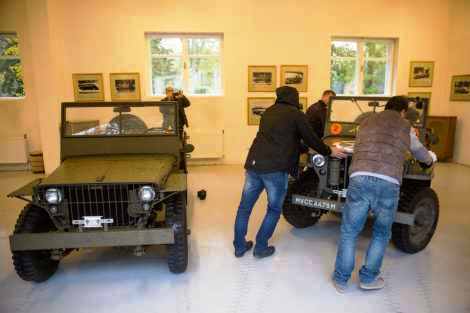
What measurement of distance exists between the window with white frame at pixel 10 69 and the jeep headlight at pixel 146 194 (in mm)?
6243

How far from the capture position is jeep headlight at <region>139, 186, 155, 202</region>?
259 centimetres

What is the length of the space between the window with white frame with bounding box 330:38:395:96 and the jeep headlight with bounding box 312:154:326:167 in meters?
5.12

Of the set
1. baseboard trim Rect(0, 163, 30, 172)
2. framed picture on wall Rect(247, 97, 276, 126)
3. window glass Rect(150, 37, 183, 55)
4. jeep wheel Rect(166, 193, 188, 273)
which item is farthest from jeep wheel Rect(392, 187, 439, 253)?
baseboard trim Rect(0, 163, 30, 172)

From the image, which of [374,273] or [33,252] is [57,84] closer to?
[33,252]

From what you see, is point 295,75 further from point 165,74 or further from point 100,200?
point 100,200

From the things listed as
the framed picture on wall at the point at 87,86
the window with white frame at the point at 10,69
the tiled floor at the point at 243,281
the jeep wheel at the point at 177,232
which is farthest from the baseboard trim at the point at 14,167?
the jeep wheel at the point at 177,232

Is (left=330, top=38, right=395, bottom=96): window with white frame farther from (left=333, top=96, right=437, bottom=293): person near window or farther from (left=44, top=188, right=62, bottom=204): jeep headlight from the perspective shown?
(left=44, top=188, right=62, bottom=204): jeep headlight

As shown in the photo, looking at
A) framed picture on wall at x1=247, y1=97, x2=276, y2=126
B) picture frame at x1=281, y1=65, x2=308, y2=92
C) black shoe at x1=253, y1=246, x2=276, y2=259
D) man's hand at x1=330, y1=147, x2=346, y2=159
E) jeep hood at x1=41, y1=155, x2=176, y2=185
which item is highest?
picture frame at x1=281, y1=65, x2=308, y2=92

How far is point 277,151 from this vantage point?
2865 millimetres

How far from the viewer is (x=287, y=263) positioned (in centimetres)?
311

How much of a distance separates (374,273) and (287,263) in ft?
2.51

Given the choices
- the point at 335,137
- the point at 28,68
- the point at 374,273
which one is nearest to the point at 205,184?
the point at 335,137

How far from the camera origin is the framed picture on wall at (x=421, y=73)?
7.89 meters

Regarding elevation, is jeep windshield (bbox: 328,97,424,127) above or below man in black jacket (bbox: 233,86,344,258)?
above
